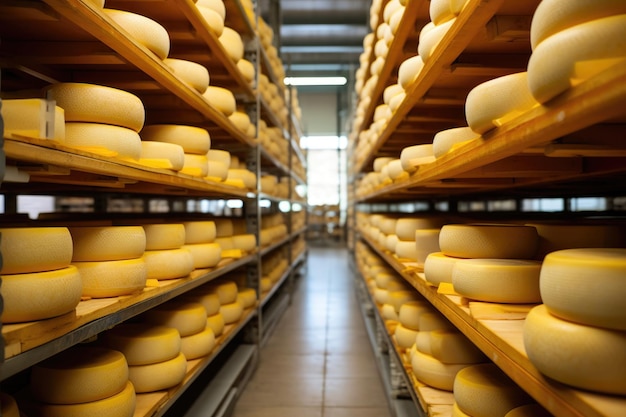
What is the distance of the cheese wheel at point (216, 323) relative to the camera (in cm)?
253

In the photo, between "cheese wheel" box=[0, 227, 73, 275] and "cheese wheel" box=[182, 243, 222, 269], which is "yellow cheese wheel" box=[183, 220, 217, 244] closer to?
"cheese wheel" box=[182, 243, 222, 269]

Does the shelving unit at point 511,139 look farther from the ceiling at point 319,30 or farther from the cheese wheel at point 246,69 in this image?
the ceiling at point 319,30

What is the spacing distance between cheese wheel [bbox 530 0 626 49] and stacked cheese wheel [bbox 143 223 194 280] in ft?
4.95

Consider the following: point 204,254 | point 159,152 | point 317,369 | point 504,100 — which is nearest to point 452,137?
point 504,100

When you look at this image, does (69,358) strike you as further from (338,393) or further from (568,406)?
(338,393)

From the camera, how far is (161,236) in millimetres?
1960

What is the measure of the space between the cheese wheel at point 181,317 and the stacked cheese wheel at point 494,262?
1.14m

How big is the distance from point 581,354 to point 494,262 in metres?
0.60

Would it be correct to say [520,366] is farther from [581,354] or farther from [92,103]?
[92,103]

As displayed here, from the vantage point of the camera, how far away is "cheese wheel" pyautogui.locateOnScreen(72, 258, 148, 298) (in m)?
1.48

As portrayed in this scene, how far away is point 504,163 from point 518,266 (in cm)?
29

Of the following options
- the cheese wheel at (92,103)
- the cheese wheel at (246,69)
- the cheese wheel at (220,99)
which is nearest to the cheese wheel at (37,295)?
the cheese wheel at (92,103)

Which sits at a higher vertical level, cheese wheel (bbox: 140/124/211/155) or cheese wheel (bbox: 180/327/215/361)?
cheese wheel (bbox: 140/124/211/155)

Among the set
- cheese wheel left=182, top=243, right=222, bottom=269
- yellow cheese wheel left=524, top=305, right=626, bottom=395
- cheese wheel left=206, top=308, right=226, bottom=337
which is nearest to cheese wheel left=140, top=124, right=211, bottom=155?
cheese wheel left=182, top=243, right=222, bottom=269
